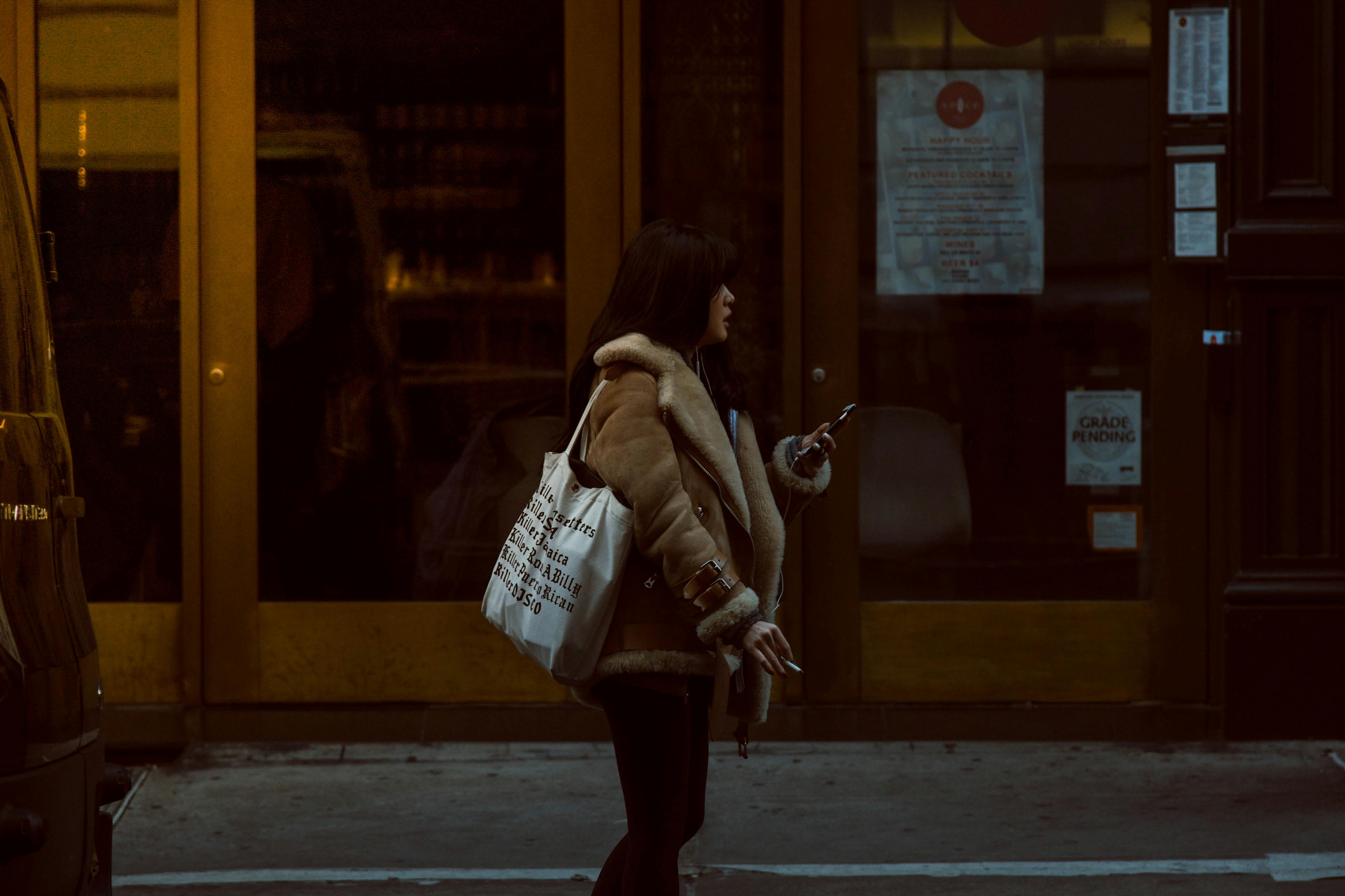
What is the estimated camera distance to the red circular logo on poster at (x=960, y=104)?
6.34m

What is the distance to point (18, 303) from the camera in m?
3.25

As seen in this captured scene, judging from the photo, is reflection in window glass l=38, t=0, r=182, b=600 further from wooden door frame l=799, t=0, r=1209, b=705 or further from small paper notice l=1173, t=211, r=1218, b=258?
small paper notice l=1173, t=211, r=1218, b=258

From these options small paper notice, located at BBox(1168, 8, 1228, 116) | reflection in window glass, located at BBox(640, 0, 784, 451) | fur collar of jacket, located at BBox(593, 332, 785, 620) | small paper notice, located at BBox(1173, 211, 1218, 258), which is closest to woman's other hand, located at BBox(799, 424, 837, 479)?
fur collar of jacket, located at BBox(593, 332, 785, 620)

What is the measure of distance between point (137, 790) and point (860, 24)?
371cm

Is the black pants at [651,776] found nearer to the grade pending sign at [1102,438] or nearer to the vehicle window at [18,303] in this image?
the vehicle window at [18,303]

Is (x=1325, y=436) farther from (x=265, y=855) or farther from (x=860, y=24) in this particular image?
(x=265, y=855)

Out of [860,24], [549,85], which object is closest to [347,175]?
[549,85]

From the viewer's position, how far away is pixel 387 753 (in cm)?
622

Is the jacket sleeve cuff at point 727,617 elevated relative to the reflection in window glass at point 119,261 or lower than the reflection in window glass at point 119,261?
lower

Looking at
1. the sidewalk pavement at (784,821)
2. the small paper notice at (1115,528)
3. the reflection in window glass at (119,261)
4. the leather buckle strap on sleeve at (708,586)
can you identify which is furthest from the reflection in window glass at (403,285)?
the leather buckle strap on sleeve at (708,586)

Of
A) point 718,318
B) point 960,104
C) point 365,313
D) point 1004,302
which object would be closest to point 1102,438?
point 1004,302

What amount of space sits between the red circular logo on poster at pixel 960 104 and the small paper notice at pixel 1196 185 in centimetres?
75

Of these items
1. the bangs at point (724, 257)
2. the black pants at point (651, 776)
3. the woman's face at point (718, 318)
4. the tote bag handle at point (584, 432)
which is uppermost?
the bangs at point (724, 257)

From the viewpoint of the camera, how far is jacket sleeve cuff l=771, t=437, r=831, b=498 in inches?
152
